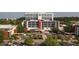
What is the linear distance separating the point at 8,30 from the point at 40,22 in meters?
0.53

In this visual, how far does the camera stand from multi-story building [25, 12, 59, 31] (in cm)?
392

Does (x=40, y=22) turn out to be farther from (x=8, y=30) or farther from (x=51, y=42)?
(x=8, y=30)

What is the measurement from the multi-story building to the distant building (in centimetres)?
22

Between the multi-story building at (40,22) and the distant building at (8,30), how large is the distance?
0.22 metres

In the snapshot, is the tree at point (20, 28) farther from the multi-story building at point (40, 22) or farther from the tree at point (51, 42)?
the tree at point (51, 42)

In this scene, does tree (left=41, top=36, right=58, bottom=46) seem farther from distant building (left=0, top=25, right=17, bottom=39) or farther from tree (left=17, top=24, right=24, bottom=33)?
distant building (left=0, top=25, right=17, bottom=39)

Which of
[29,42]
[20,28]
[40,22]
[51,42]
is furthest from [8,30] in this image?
[51,42]

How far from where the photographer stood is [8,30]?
387 cm

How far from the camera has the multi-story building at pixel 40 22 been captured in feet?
12.9

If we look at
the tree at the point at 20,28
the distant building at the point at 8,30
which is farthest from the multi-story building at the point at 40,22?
the distant building at the point at 8,30

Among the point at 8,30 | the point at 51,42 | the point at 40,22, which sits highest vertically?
the point at 40,22

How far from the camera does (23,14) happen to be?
3.88m
